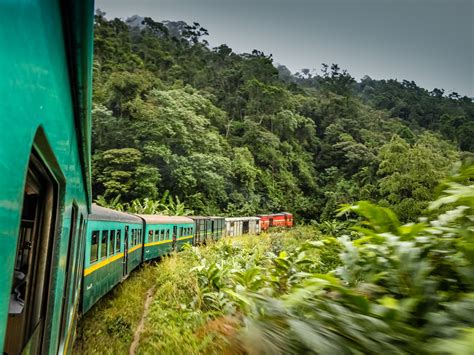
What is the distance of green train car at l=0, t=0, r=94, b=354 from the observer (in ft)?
2.51

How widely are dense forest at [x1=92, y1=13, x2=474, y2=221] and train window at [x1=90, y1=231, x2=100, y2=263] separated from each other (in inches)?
216

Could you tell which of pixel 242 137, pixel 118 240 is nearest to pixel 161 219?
pixel 118 240

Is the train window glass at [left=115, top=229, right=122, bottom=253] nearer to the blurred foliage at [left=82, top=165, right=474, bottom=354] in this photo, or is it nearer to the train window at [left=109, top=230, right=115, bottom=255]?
the train window at [left=109, top=230, right=115, bottom=255]

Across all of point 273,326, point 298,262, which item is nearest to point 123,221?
point 298,262

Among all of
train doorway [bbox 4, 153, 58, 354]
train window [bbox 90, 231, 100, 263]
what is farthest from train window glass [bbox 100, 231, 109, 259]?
train doorway [bbox 4, 153, 58, 354]

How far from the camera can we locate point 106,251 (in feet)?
24.3

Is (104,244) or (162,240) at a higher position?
(104,244)

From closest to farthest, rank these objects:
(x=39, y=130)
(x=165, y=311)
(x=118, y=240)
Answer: (x=39, y=130) < (x=165, y=311) < (x=118, y=240)

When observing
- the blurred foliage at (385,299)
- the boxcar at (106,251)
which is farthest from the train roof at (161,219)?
the blurred foliage at (385,299)

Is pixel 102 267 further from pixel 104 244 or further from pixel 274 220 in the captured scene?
pixel 274 220

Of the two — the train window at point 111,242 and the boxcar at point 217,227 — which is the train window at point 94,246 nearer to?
the train window at point 111,242

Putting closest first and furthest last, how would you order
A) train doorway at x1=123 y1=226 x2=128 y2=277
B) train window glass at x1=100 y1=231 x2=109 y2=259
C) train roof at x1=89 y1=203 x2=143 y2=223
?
train roof at x1=89 y1=203 x2=143 y2=223 < train window glass at x1=100 y1=231 x2=109 y2=259 < train doorway at x1=123 y1=226 x2=128 y2=277

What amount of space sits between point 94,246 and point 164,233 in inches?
322

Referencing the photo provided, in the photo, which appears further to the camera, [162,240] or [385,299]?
[162,240]
